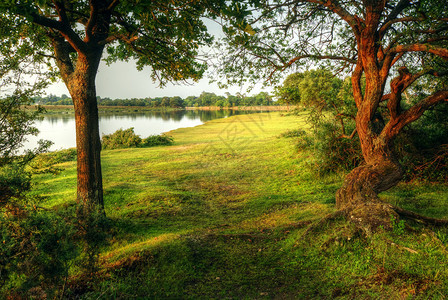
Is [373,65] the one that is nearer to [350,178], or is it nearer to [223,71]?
[350,178]

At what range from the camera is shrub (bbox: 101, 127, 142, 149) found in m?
23.2

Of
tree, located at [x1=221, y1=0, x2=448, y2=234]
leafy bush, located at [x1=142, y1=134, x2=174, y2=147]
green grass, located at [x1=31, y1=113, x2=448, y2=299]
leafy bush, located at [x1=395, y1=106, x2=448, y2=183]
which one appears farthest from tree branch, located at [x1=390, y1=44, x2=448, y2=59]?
leafy bush, located at [x1=142, y1=134, x2=174, y2=147]

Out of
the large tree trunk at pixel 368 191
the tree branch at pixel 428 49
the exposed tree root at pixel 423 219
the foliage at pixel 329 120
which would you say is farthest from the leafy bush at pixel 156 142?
the exposed tree root at pixel 423 219

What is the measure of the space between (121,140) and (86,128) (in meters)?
17.8

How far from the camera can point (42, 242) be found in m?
3.18

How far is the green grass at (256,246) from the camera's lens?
12.5 ft

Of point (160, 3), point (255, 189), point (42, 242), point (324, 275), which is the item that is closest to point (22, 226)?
point (42, 242)

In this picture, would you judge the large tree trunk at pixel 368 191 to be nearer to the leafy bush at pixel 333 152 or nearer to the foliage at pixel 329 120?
the foliage at pixel 329 120

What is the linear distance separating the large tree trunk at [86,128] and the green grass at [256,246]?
44.8 inches

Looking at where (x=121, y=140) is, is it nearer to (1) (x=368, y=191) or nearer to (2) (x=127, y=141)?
(2) (x=127, y=141)

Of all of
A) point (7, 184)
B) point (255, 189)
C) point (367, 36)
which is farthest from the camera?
point (255, 189)

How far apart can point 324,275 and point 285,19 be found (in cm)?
738

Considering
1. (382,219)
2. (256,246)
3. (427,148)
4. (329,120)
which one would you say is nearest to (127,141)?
(329,120)

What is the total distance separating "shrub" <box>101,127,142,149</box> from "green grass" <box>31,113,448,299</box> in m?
12.4
